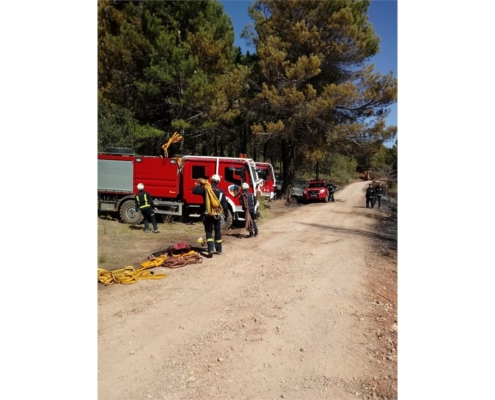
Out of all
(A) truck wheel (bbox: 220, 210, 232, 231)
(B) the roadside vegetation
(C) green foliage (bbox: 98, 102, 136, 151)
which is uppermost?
(B) the roadside vegetation

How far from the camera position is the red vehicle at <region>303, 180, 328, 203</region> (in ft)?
40.2

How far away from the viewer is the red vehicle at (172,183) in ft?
22.7

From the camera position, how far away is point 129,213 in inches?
279

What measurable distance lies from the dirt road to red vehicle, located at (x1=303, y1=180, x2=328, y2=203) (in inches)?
338

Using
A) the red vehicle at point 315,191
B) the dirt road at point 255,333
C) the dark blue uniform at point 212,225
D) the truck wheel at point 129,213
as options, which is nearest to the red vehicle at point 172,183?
the truck wheel at point 129,213

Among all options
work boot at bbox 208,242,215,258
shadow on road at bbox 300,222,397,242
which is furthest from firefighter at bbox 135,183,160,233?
shadow on road at bbox 300,222,397,242

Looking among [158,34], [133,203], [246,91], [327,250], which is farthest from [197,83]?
[246,91]

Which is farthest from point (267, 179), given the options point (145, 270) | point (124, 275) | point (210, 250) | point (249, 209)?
point (124, 275)

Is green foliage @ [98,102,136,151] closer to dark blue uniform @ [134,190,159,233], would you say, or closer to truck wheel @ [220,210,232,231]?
dark blue uniform @ [134,190,159,233]

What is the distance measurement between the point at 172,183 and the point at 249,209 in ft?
6.34

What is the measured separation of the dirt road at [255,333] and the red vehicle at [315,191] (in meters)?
8.59

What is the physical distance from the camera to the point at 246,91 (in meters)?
10.5

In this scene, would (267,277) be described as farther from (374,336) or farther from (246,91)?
(246,91)
